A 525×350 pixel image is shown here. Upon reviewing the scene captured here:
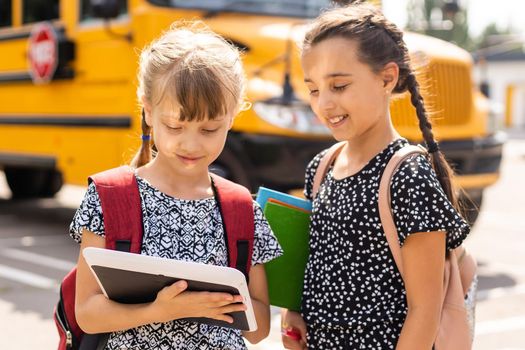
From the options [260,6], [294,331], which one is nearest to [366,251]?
[294,331]

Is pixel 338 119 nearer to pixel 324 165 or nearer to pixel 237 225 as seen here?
pixel 324 165

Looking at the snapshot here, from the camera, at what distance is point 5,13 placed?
6965 millimetres

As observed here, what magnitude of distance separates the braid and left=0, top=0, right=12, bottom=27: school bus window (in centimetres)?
554

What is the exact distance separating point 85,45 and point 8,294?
1.97 m

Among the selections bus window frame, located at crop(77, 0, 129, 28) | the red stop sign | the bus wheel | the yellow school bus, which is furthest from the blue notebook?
the bus wheel

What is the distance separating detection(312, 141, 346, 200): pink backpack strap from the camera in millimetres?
2033

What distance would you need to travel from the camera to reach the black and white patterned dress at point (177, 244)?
1675 millimetres

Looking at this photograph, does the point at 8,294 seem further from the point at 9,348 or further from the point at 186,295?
the point at 186,295

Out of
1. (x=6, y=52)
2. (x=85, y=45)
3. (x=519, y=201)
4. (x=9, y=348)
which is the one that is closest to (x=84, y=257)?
(x=9, y=348)

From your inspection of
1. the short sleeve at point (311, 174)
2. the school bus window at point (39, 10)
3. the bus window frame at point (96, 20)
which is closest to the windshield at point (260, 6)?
the bus window frame at point (96, 20)

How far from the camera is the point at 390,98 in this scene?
1.95 m

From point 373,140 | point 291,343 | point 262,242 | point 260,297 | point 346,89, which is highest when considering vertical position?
point 346,89

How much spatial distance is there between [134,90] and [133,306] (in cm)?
398

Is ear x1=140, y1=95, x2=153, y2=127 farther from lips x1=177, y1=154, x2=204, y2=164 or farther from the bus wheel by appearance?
the bus wheel
